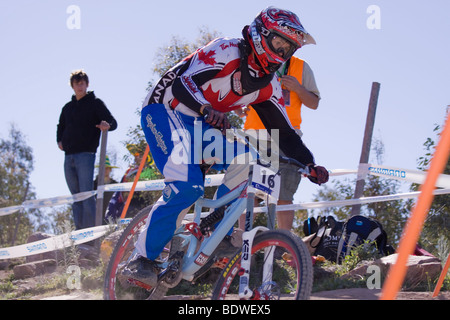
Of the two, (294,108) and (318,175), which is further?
(294,108)

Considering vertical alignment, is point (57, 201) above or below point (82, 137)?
below

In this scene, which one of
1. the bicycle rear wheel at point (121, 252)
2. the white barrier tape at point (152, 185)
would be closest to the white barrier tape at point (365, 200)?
the white barrier tape at point (152, 185)

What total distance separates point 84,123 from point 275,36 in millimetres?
4444

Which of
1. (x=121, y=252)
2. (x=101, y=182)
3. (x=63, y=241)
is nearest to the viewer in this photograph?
(x=121, y=252)

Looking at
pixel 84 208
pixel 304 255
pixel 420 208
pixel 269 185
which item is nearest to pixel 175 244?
pixel 269 185

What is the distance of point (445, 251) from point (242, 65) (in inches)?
132

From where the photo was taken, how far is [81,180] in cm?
783

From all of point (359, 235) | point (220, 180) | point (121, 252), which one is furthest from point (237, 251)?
point (220, 180)

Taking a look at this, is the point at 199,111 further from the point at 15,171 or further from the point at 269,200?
the point at 15,171

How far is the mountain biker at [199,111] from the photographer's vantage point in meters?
4.12

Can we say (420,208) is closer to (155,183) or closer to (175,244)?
(175,244)

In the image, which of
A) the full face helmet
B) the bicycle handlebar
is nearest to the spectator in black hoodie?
the bicycle handlebar

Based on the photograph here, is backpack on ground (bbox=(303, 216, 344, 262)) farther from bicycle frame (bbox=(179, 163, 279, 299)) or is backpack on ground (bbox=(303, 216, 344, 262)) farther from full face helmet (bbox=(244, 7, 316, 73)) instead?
full face helmet (bbox=(244, 7, 316, 73))

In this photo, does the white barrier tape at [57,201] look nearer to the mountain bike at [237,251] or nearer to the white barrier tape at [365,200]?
the white barrier tape at [365,200]
